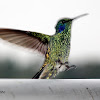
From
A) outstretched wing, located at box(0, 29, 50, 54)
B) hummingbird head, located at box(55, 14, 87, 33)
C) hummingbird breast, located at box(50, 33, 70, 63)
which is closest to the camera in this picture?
outstretched wing, located at box(0, 29, 50, 54)

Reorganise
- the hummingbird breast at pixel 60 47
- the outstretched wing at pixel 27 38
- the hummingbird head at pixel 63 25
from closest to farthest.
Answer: the outstretched wing at pixel 27 38
the hummingbird breast at pixel 60 47
the hummingbird head at pixel 63 25

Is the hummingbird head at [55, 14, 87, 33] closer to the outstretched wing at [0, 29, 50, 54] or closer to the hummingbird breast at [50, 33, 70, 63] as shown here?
the hummingbird breast at [50, 33, 70, 63]

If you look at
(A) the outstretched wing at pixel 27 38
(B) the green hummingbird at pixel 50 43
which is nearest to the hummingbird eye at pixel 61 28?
(B) the green hummingbird at pixel 50 43

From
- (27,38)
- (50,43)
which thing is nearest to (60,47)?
(50,43)

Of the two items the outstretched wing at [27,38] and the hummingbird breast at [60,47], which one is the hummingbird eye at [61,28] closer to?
the hummingbird breast at [60,47]

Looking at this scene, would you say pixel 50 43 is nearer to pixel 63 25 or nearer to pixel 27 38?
pixel 63 25

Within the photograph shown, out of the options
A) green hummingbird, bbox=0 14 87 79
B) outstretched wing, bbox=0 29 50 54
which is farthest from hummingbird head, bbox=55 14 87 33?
outstretched wing, bbox=0 29 50 54

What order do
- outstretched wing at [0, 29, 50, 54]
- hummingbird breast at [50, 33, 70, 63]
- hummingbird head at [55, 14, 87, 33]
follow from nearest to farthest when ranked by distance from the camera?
outstretched wing at [0, 29, 50, 54], hummingbird breast at [50, 33, 70, 63], hummingbird head at [55, 14, 87, 33]
